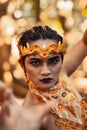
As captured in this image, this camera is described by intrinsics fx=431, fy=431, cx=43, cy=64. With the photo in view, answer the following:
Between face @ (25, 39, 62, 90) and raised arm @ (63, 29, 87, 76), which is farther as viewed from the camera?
raised arm @ (63, 29, 87, 76)

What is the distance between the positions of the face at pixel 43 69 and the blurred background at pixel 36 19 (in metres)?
2.43

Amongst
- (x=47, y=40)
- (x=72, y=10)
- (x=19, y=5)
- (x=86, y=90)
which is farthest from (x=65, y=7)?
(x=47, y=40)

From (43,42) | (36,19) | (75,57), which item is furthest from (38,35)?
(36,19)

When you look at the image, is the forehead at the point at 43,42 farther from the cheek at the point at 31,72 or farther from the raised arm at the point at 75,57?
the raised arm at the point at 75,57

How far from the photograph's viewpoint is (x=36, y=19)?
3.92 m

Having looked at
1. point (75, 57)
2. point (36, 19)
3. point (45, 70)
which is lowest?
point (36, 19)

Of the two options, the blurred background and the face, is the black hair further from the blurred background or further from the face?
the blurred background

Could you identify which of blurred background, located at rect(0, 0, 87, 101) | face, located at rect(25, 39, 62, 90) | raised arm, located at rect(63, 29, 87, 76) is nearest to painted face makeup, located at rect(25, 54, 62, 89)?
face, located at rect(25, 39, 62, 90)

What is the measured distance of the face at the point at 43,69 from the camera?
4.47ft

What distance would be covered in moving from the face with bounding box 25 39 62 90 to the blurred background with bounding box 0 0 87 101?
7.96 feet

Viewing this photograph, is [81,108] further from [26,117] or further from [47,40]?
[26,117]

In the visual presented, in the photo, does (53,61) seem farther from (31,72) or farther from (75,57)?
(75,57)

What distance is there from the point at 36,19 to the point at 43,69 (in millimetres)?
2603

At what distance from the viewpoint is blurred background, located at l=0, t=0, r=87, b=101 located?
387 centimetres
